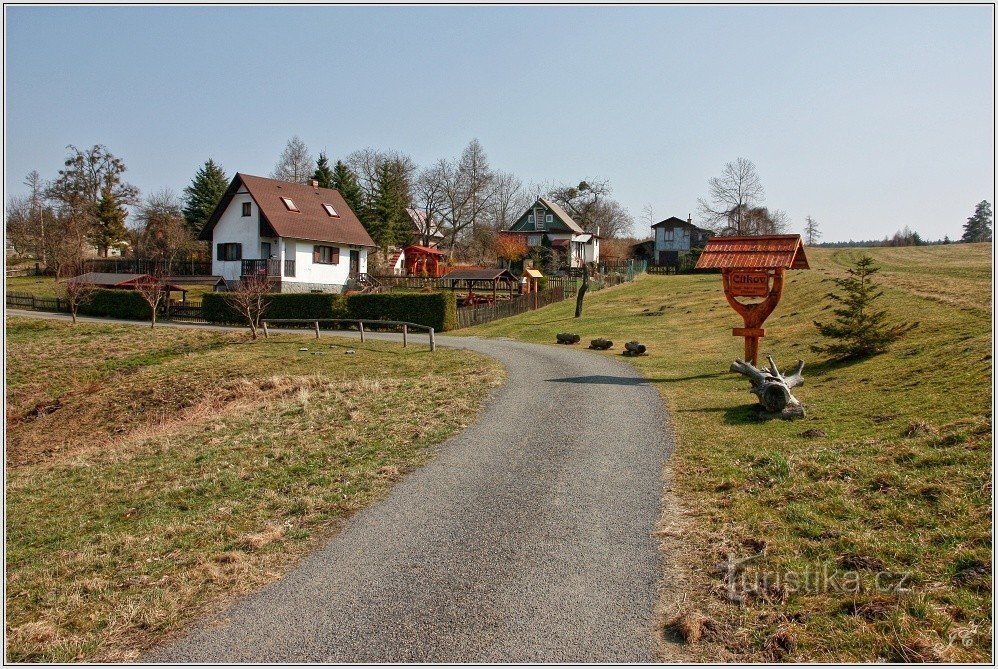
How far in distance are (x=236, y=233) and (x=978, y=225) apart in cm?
10246

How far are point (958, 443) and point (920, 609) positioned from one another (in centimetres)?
544

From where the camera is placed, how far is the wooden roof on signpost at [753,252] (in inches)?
859

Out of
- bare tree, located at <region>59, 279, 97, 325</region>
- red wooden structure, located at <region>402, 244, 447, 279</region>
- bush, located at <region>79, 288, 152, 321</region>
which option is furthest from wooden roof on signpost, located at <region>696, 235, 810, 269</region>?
red wooden structure, located at <region>402, 244, 447, 279</region>

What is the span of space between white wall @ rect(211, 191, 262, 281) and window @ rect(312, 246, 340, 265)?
4.49 meters

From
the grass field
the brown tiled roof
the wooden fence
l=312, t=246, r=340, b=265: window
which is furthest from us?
l=312, t=246, r=340, b=265: window

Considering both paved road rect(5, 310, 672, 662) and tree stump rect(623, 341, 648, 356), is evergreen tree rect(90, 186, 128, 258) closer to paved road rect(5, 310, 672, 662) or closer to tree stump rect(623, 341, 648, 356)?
tree stump rect(623, 341, 648, 356)

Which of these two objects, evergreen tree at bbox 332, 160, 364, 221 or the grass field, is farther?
evergreen tree at bbox 332, 160, 364, 221

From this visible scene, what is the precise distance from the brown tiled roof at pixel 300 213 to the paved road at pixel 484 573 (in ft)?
139

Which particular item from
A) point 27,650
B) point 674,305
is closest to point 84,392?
point 27,650

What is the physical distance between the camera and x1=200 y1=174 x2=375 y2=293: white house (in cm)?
5209

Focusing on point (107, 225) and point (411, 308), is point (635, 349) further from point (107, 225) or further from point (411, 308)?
point (107, 225)

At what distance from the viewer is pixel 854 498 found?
1001 cm

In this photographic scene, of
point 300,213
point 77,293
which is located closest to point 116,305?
point 77,293

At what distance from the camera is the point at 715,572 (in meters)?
8.30
